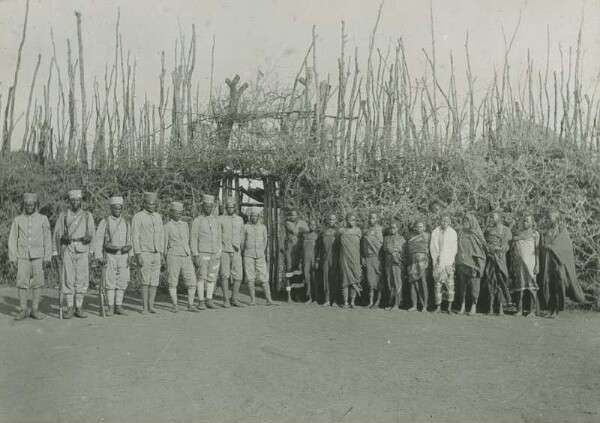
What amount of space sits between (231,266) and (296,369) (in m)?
4.25

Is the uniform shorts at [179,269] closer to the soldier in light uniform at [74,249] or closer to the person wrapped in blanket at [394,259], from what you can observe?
the soldier in light uniform at [74,249]

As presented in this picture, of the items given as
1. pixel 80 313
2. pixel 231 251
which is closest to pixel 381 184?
pixel 231 251

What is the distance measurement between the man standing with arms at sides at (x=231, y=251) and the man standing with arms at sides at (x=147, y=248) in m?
1.07

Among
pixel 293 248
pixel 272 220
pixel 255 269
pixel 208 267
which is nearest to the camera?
pixel 208 267

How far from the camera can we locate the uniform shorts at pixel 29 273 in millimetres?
8195

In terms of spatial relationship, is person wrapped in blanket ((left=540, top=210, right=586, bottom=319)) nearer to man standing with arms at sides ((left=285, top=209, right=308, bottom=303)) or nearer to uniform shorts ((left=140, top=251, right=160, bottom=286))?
man standing with arms at sides ((left=285, top=209, right=308, bottom=303))

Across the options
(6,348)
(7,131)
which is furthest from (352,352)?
(7,131)

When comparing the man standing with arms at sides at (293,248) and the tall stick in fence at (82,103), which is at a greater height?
the tall stick in fence at (82,103)

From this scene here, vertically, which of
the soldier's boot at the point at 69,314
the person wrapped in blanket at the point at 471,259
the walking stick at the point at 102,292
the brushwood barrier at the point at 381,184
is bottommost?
the soldier's boot at the point at 69,314

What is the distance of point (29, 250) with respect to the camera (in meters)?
8.27

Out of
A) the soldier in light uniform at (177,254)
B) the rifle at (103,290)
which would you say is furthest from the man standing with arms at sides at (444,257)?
the rifle at (103,290)

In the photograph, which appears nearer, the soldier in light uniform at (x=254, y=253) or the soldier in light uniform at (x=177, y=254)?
the soldier in light uniform at (x=177, y=254)

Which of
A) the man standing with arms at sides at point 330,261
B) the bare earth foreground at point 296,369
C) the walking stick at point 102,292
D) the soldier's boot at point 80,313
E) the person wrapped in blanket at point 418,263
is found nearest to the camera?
the bare earth foreground at point 296,369

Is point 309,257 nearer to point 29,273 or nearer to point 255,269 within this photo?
point 255,269
